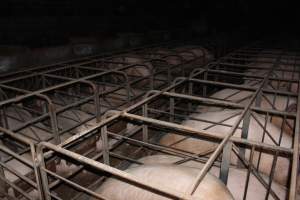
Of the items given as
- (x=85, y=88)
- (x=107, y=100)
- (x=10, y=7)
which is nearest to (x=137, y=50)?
(x=85, y=88)

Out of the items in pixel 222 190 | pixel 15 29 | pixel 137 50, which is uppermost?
pixel 15 29

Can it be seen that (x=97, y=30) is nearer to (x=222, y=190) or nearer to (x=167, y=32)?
(x=167, y=32)

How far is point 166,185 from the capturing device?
2443 mm

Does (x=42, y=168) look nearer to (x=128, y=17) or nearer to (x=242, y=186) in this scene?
(x=242, y=186)

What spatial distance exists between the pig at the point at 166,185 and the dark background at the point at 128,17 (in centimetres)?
676

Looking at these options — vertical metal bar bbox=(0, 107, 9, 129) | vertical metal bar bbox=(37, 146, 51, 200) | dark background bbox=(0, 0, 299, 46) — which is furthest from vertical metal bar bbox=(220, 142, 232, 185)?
dark background bbox=(0, 0, 299, 46)

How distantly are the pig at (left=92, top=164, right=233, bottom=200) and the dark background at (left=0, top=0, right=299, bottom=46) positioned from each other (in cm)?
676

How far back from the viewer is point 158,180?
2.54 meters

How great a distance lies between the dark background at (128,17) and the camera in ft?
27.2

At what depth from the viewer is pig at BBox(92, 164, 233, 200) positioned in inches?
93.4

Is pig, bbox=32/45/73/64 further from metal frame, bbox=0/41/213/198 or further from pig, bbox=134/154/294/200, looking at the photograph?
pig, bbox=134/154/294/200

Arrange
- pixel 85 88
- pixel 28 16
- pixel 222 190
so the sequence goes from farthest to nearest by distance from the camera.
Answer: pixel 28 16, pixel 85 88, pixel 222 190

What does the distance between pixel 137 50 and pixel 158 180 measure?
664cm

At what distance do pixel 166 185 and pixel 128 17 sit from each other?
11.1 meters
